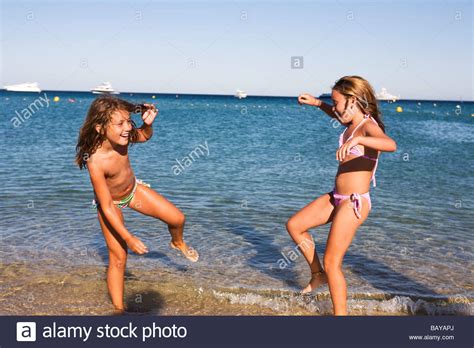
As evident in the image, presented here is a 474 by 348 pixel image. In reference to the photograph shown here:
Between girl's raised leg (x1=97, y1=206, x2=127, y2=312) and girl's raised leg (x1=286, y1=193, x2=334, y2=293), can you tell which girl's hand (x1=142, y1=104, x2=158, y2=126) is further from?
girl's raised leg (x1=286, y1=193, x2=334, y2=293)

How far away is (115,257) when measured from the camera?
5172mm

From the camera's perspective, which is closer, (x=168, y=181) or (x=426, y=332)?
(x=426, y=332)

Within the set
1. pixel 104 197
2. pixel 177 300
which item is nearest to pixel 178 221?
pixel 104 197

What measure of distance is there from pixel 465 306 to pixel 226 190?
701 cm

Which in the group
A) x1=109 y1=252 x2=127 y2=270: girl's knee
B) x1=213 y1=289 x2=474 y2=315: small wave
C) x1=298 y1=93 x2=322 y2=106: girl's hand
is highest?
x1=298 y1=93 x2=322 y2=106: girl's hand

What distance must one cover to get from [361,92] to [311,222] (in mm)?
1351

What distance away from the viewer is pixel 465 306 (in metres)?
5.86

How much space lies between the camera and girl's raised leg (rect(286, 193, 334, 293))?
5.10m

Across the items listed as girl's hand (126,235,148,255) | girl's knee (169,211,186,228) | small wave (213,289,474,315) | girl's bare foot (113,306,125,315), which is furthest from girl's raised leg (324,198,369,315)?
girl's bare foot (113,306,125,315)

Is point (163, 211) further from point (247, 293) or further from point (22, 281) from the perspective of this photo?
point (22, 281)

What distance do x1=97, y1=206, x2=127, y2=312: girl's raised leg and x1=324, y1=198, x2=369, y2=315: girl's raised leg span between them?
201 cm

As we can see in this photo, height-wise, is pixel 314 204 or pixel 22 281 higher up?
pixel 314 204

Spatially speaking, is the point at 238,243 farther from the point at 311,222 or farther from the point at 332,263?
the point at 332,263

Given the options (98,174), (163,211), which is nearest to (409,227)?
(163,211)
